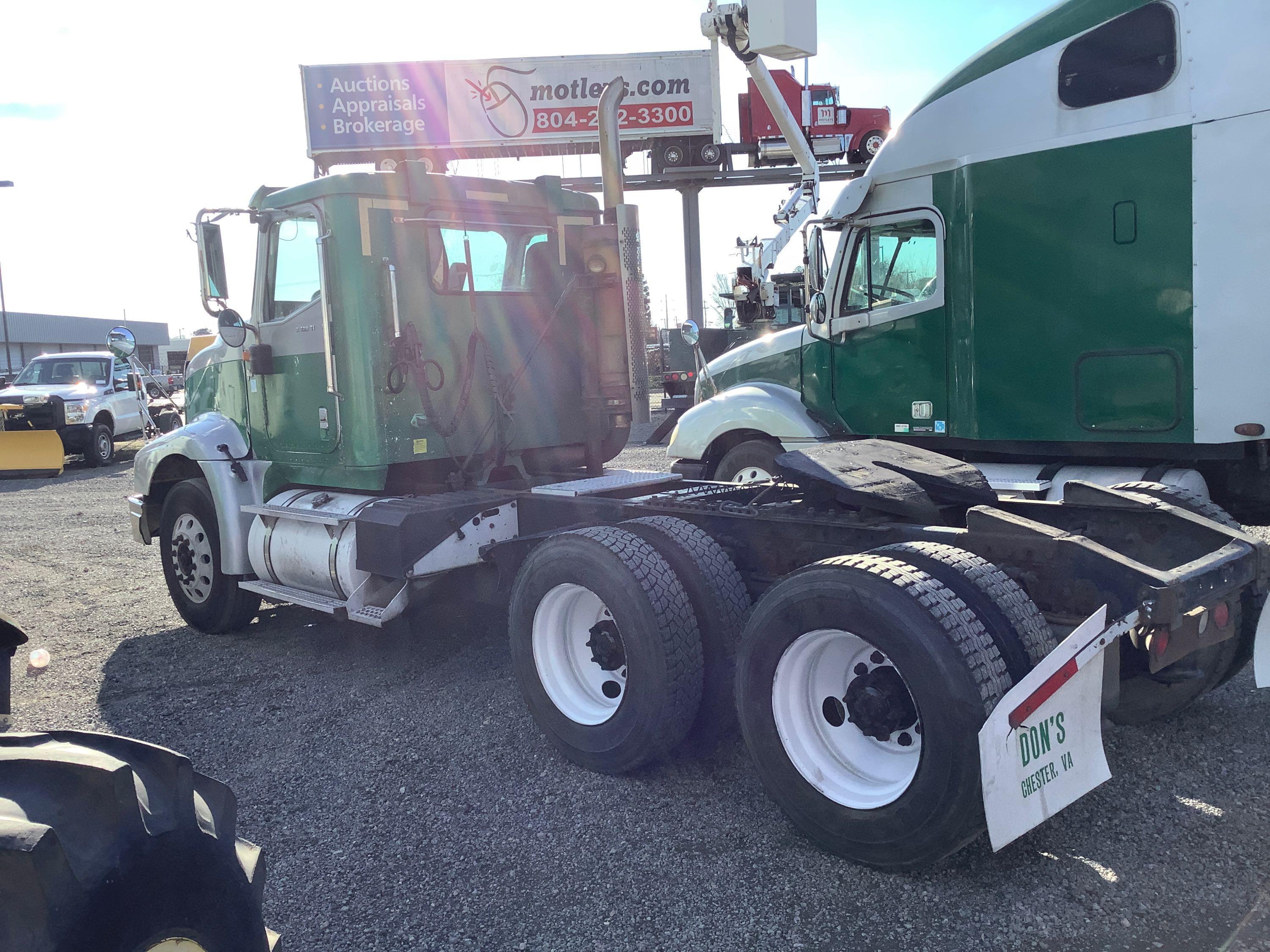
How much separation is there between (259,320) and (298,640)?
81.8 inches

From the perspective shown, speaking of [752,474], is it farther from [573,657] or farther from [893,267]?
[573,657]

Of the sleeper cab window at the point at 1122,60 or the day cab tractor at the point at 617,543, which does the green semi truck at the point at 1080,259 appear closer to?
the sleeper cab window at the point at 1122,60

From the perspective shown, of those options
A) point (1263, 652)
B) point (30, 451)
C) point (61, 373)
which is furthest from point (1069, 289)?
point (61, 373)

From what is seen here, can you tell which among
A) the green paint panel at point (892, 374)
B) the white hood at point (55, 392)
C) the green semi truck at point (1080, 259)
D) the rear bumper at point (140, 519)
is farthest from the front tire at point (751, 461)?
the white hood at point (55, 392)

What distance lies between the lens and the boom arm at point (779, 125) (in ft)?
24.3

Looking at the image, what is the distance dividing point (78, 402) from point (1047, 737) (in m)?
18.8

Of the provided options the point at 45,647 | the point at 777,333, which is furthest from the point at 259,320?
the point at 777,333

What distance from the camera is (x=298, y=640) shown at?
6.31m

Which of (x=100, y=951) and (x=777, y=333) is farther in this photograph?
(x=777, y=333)

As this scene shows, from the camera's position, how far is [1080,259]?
5879 millimetres

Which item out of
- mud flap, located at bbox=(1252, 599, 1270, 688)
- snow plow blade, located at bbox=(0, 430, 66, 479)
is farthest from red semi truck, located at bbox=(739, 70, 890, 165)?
mud flap, located at bbox=(1252, 599, 1270, 688)

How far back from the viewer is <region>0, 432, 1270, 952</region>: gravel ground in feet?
9.41

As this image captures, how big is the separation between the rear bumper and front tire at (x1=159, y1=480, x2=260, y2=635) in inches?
12.8

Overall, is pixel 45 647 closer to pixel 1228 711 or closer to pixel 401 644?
pixel 401 644
